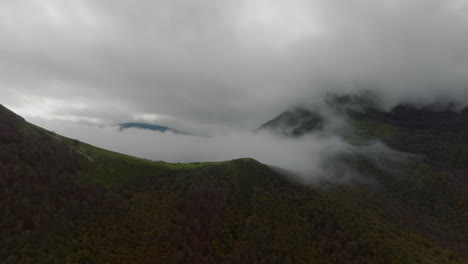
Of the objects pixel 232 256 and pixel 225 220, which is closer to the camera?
pixel 232 256

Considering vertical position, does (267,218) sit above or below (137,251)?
above

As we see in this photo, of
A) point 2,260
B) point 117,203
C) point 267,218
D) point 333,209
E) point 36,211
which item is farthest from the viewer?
point 333,209

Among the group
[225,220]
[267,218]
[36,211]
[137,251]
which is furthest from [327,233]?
[36,211]

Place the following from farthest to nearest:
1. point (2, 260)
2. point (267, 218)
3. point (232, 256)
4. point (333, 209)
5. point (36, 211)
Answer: point (333, 209) < point (267, 218) < point (232, 256) < point (36, 211) < point (2, 260)

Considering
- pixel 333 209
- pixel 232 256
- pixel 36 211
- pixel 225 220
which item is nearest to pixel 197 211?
pixel 225 220

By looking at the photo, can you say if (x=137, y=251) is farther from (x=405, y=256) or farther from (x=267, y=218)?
(x=405, y=256)

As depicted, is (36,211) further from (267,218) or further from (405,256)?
(405,256)

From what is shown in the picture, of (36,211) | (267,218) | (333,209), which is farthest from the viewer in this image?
(333,209)

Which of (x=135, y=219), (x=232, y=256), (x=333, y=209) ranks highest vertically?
(x=333, y=209)

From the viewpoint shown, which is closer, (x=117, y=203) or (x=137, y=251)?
(x=137, y=251)

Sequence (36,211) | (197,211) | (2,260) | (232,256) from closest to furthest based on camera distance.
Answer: (2,260) < (36,211) < (232,256) < (197,211)
